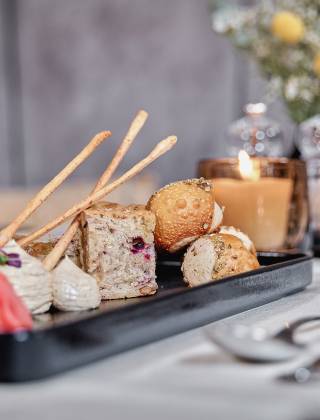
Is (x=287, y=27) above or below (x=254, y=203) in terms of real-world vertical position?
above

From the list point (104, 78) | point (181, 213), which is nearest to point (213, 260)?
point (181, 213)

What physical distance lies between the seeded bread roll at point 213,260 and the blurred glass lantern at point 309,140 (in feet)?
2.57

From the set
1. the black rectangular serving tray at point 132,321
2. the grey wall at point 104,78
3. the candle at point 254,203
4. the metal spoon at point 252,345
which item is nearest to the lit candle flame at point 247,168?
the candle at point 254,203

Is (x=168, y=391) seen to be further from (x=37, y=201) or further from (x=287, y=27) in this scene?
(x=287, y=27)

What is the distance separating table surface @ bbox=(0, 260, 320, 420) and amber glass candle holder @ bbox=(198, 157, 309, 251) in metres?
0.71

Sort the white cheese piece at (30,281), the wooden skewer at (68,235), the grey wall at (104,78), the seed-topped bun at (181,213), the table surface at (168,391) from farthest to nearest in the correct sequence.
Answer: the grey wall at (104,78) → the seed-topped bun at (181,213) → the wooden skewer at (68,235) → the white cheese piece at (30,281) → the table surface at (168,391)

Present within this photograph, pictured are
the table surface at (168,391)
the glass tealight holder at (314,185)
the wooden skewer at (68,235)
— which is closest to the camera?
the table surface at (168,391)

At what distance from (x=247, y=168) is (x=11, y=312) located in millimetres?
786

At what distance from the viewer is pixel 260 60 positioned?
2021mm

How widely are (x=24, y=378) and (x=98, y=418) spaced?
4.1 inches

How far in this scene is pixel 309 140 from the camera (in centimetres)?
181

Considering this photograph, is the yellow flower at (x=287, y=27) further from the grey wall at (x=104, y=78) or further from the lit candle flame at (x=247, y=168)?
the grey wall at (x=104, y=78)

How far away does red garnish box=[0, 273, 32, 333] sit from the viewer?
72 cm

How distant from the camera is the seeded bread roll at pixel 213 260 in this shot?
39.8 inches
